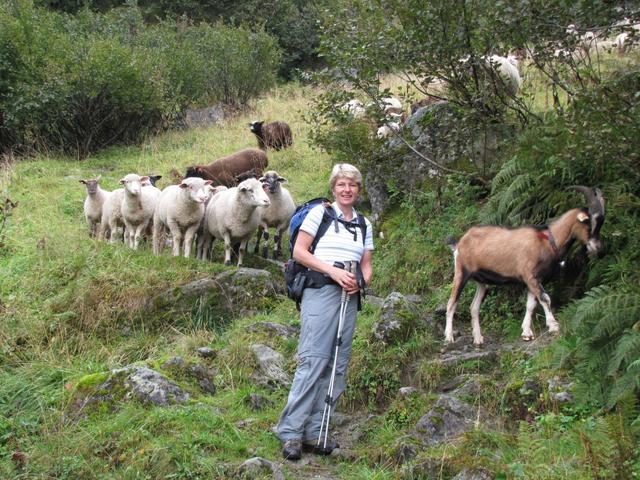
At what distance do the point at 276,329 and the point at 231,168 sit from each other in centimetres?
812

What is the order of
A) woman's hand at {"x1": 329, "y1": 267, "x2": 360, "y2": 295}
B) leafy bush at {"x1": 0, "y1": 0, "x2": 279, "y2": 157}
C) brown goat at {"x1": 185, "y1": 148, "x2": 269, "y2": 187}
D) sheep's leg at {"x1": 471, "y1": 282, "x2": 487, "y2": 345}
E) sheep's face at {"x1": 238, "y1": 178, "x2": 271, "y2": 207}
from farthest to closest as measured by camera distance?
leafy bush at {"x1": 0, "y1": 0, "x2": 279, "y2": 157} → brown goat at {"x1": 185, "y1": 148, "x2": 269, "y2": 187} → sheep's face at {"x1": 238, "y1": 178, "x2": 271, "y2": 207} → sheep's leg at {"x1": 471, "y1": 282, "x2": 487, "y2": 345} → woman's hand at {"x1": 329, "y1": 267, "x2": 360, "y2": 295}

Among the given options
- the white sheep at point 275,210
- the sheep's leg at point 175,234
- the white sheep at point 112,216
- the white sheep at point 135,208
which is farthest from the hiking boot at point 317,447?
the white sheep at point 112,216

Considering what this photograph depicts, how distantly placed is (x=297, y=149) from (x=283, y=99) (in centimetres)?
828

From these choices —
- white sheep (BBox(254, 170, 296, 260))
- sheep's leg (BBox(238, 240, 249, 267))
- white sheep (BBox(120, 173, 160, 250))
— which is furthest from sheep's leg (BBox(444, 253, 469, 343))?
white sheep (BBox(120, 173, 160, 250))

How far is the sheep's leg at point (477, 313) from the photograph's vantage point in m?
7.51

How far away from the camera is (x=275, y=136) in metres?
18.9

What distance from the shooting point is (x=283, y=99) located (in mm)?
26141

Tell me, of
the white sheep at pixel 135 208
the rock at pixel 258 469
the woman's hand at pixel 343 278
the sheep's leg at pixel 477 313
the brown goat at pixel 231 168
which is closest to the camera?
the rock at pixel 258 469

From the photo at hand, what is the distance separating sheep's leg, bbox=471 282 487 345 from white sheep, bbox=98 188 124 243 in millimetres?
7274

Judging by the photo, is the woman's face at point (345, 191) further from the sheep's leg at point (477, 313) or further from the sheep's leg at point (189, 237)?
→ the sheep's leg at point (189, 237)

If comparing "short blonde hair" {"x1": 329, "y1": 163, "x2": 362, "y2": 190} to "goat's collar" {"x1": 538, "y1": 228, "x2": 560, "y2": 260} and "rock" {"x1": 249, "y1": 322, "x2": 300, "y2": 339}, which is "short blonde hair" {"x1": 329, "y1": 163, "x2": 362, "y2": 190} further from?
"rock" {"x1": 249, "y1": 322, "x2": 300, "y2": 339}

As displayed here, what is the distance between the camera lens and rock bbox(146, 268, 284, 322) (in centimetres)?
912

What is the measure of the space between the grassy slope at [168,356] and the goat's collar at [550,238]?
924mm

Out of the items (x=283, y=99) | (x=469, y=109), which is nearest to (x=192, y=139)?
(x=283, y=99)
